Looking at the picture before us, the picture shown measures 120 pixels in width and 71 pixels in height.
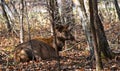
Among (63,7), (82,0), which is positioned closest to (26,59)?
(82,0)

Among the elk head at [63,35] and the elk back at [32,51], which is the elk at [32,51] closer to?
the elk back at [32,51]

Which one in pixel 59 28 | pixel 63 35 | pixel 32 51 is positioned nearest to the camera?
pixel 32 51

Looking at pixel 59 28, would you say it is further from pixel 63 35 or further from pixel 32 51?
pixel 32 51

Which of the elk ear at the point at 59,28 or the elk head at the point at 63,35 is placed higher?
the elk ear at the point at 59,28

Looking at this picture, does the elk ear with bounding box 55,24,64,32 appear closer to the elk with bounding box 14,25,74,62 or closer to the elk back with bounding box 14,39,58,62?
the elk with bounding box 14,25,74,62

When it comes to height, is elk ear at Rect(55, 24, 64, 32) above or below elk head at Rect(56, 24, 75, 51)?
above

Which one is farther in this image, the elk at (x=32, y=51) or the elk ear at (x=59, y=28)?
the elk ear at (x=59, y=28)

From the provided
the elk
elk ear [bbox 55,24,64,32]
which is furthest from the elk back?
elk ear [bbox 55,24,64,32]

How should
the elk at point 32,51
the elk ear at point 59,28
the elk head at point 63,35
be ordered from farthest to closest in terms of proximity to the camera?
1. the elk head at point 63,35
2. the elk ear at point 59,28
3. the elk at point 32,51

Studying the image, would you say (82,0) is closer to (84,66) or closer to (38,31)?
(84,66)

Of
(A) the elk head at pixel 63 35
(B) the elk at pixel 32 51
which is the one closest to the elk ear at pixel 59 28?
(A) the elk head at pixel 63 35

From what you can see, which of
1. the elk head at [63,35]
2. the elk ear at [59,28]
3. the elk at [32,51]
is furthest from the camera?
the elk head at [63,35]

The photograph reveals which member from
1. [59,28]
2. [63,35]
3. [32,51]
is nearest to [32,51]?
[32,51]

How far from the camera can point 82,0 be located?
38.3ft
